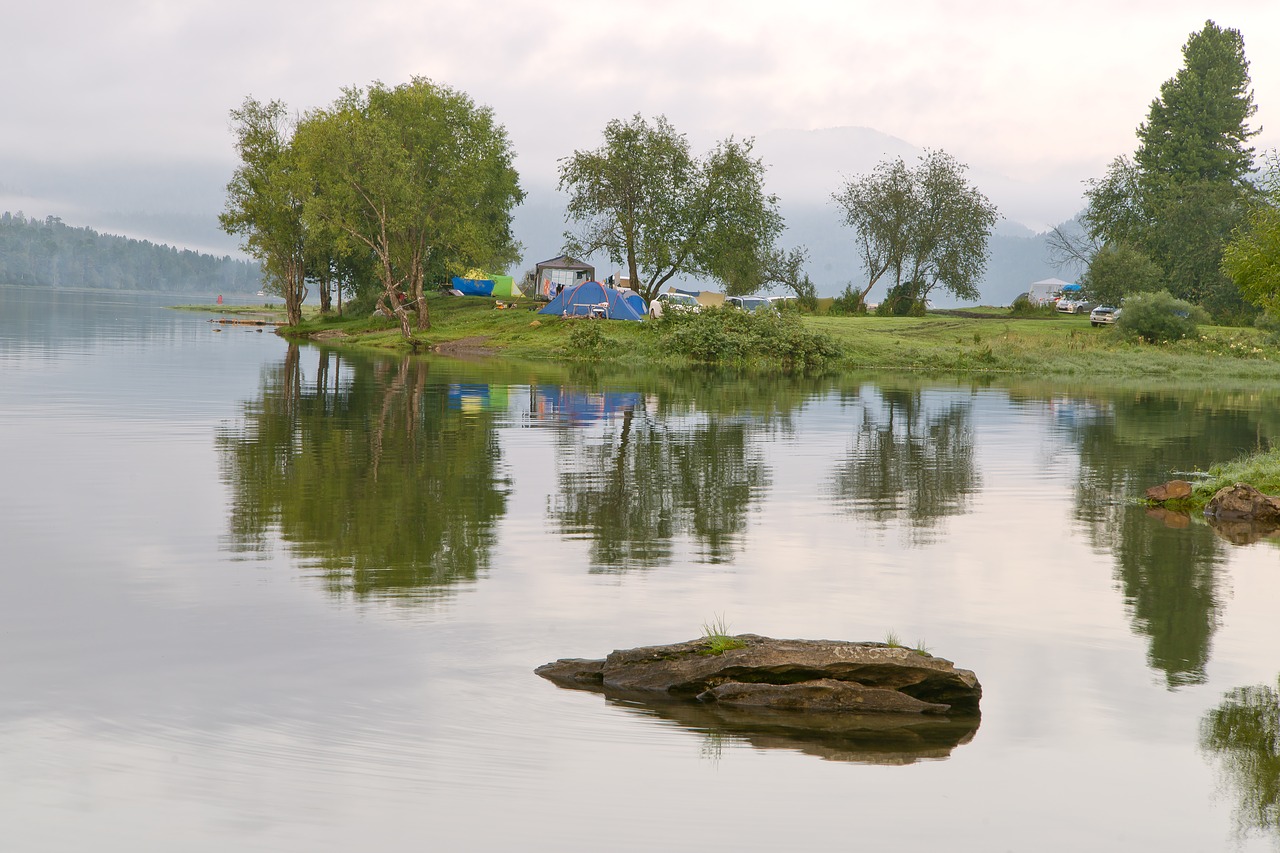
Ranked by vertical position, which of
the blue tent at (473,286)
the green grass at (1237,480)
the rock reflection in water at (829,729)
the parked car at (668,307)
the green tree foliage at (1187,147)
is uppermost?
the green tree foliage at (1187,147)

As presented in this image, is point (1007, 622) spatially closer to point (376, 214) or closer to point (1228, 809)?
point (1228, 809)

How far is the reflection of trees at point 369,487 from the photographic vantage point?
15141mm

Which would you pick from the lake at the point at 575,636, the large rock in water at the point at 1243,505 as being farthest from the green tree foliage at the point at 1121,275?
the large rock in water at the point at 1243,505

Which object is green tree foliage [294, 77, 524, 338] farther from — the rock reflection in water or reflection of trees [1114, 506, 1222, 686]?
the rock reflection in water

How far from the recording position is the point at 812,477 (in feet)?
77.7

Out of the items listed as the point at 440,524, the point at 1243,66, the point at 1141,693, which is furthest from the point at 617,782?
the point at 1243,66

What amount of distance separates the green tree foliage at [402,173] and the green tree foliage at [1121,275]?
145 feet

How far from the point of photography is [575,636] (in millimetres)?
12078

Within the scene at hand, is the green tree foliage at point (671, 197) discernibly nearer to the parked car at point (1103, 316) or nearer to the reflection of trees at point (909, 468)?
the parked car at point (1103, 316)

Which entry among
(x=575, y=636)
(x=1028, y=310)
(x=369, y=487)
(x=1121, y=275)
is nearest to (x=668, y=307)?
(x=1121, y=275)

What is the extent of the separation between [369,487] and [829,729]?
12.2 meters

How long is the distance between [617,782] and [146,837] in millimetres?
3015

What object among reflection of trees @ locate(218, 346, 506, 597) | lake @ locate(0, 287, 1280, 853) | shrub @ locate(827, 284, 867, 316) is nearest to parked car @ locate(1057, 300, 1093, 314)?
shrub @ locate(827, 284, 867, 316)

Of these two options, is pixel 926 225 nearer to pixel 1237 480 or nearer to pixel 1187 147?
pixel 1187 147
